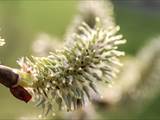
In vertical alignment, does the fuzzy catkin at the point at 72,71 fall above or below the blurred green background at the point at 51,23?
below

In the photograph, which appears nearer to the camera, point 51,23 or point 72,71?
point 72,71

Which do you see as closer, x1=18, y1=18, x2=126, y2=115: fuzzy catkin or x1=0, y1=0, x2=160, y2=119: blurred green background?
x1=18, y1=18, x2=126, y2=115: fuzzy catkin

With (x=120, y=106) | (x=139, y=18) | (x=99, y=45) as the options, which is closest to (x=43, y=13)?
(x=139, y=18)

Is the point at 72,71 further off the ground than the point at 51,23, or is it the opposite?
the point at 51,23

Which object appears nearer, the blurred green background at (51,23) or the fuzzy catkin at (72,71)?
the fuzzy catkin at (72,71)

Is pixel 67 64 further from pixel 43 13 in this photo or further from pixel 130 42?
pixel 43 13
